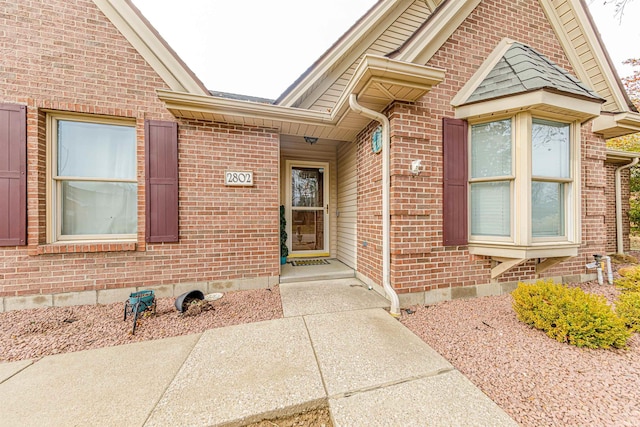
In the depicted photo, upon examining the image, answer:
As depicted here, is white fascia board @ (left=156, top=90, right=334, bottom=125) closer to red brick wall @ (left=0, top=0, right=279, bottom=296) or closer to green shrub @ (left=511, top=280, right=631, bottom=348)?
red brick wall @ (left=0, top=0, right=279, bottom=296)

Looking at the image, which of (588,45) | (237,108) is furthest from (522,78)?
(237,108)

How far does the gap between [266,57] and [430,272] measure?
9247 mm

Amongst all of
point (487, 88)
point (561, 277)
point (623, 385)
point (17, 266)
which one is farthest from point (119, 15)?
point (561, 277)

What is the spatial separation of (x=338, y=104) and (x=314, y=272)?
2861 mm

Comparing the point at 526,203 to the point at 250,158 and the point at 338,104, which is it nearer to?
the point at 338,104

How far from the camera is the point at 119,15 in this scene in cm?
318

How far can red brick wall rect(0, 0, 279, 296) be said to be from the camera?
9.62 feet

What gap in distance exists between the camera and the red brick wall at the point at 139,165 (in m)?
2.93

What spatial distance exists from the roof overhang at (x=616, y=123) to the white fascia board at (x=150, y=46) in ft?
22.2

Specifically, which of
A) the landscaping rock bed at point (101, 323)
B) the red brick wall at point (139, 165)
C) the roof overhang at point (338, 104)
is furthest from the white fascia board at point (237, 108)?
the landscaping rock bed at point (101, 323)

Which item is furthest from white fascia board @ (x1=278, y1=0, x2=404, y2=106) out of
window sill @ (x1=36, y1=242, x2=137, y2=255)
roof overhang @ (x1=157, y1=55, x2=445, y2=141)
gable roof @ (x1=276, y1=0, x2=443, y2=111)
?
window sill @ (x1=36, y1=242, x2=137, y2=255)

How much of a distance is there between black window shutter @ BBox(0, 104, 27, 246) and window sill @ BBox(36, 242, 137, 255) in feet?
0.84

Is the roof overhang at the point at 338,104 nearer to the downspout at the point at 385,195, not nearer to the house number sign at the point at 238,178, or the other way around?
the downspout at the point at 385,195

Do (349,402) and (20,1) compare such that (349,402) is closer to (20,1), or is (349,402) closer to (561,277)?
(561,277)
